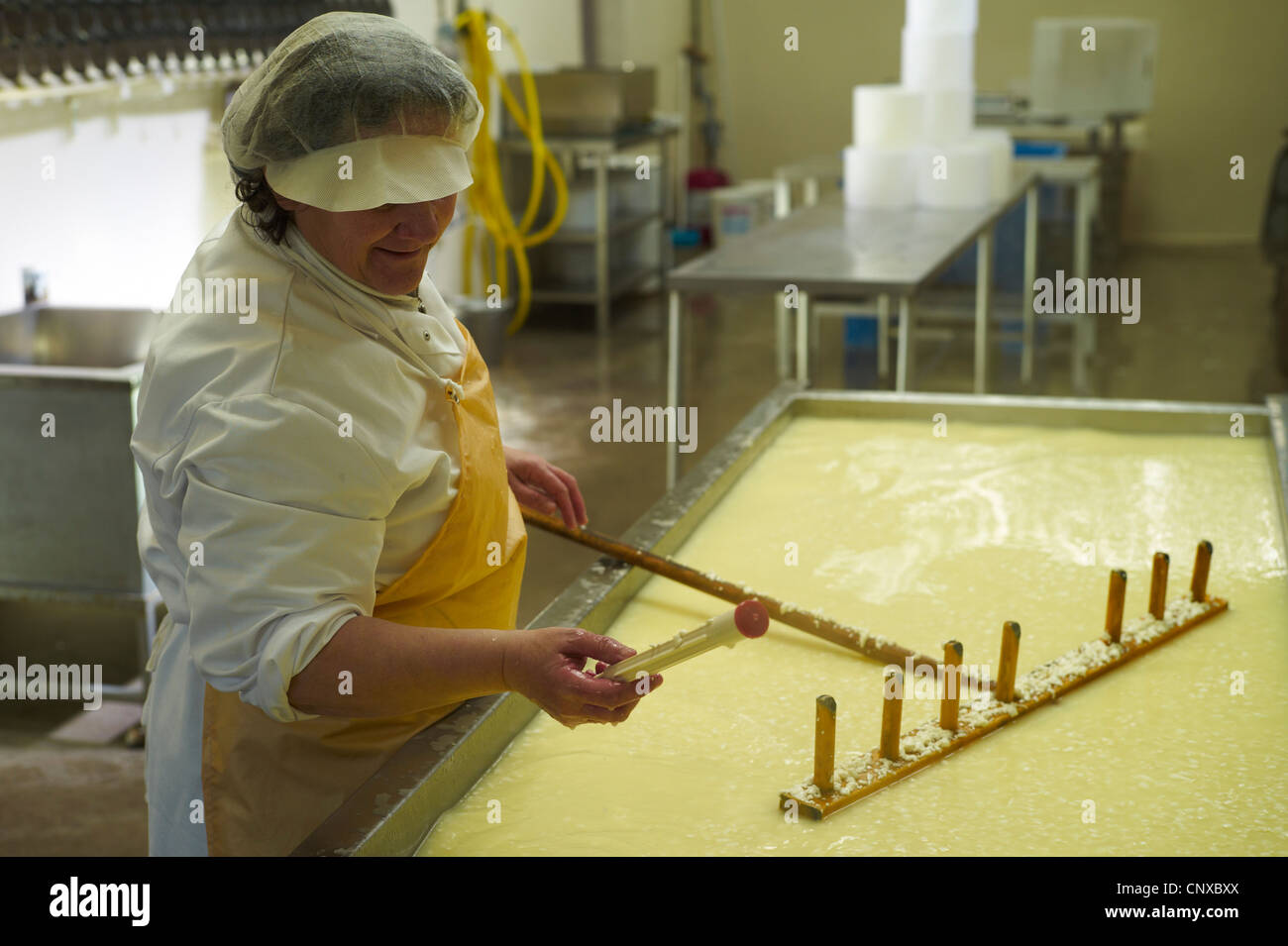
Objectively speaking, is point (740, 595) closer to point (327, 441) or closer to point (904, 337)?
point (327, 441)

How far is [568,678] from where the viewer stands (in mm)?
1049

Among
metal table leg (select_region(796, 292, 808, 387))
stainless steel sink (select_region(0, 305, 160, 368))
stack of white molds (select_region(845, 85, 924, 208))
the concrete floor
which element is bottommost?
the concrete floor

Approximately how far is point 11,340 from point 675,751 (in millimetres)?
2513

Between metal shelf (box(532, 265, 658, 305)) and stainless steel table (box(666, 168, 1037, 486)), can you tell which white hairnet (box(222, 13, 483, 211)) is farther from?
metal shelf (box(532, 265, 658, 305))

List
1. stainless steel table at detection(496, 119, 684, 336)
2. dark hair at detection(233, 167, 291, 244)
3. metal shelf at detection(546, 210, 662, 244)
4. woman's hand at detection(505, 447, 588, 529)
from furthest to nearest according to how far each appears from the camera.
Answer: metal shelf at detection(546, 210, 662, 244) < stainless steel table at detection(496, 119, 684, 336) < woman's hand at detection(505, 447, 588, 529) < dark hair at detection(233, 167, 291, 244)

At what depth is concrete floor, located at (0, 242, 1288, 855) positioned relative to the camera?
2.66 metres

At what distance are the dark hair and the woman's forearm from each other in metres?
0.36

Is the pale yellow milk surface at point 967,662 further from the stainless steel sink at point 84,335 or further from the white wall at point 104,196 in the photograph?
the white wall at point 104,196

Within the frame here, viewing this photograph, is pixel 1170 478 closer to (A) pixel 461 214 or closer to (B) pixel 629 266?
(A) pixel 461 214

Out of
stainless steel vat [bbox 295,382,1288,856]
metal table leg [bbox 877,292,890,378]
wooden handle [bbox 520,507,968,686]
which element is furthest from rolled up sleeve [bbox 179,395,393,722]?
metal table leg [bbox 877,292,890,378]

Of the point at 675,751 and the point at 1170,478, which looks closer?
the point at 675,751

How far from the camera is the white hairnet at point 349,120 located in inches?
42.5
